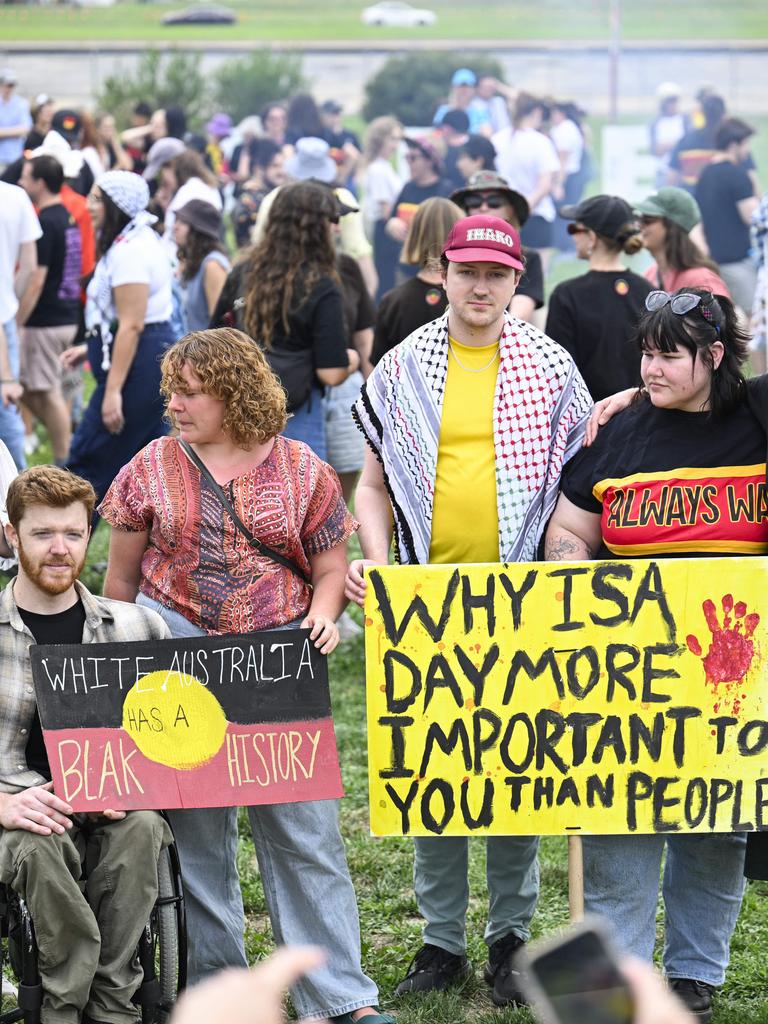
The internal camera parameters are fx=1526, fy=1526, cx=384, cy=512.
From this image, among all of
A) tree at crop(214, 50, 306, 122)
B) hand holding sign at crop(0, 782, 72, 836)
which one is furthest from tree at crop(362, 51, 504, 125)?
hand holding sign at crop(0, 782, 72, 836)

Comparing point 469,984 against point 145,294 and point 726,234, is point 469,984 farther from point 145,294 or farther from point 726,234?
point 726,234

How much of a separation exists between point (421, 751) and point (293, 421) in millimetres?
2893

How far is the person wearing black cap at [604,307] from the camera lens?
6223mm

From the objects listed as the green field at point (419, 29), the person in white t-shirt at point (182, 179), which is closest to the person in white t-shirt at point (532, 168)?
the person in white t-shirt at point (182, 179)

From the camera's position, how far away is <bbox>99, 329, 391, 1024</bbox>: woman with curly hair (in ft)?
13.1

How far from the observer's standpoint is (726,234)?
11.6m

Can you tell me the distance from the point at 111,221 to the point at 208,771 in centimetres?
428

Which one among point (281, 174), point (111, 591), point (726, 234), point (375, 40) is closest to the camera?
point (111, 591)

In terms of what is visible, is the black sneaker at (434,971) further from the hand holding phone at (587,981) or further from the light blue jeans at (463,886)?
the hand holding phone at (587,981)

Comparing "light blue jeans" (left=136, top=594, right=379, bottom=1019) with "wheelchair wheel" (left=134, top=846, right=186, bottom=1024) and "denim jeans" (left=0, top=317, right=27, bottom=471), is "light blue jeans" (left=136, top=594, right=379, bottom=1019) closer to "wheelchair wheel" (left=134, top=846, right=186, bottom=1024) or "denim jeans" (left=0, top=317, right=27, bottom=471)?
"wheelchair wheel" (left=134, top=846, right=186, bottom=1024)

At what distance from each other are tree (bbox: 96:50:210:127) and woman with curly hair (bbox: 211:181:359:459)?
19.5 m

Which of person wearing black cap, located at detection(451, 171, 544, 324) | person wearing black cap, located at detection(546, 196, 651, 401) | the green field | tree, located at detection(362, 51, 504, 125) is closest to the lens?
person wearing black cap, located at detection(546, 196, 651, 401)

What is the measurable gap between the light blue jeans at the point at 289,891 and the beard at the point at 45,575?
29cm

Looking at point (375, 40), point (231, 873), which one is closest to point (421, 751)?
point (231, 873)
